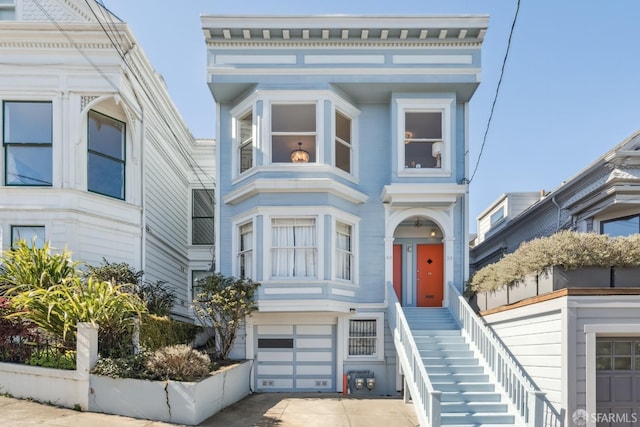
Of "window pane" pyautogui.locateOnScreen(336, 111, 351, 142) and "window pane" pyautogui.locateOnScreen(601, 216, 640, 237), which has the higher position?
"window pane" pyautogui.locateOnScreen(336, 111, 351, 142)

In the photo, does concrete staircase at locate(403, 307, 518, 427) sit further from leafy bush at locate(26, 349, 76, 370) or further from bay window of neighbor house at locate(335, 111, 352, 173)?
leafy bush at locate(26, 349, 76, 370)

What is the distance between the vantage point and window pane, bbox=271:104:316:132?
11.8 metres

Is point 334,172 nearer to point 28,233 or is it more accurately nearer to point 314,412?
point 314,412

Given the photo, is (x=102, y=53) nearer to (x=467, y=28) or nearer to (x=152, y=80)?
(x=152, y=80)

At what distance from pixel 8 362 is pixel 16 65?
757cm

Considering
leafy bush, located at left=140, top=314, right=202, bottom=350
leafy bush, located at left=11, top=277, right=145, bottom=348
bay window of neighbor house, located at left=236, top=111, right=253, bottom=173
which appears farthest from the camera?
bay window of neighbor house, located at left=236, top=111, right=253, bottom=173

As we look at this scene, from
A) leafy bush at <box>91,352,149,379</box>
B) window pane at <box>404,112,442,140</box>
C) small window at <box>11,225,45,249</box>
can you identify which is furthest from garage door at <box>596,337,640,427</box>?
small window at <box>11,225,45,249</box>

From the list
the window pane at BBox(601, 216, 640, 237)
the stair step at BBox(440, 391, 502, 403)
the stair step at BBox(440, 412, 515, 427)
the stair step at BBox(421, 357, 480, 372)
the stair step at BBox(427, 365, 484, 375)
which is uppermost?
the window pane at BBox(601, 216, 640, 237)

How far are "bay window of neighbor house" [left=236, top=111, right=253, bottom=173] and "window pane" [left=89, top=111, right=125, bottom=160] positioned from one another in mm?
3374

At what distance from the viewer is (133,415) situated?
752cm

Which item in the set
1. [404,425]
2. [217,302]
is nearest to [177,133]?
[217,302]

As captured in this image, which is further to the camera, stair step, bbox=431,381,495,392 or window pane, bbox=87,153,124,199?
window pane, bbox=87,153,124,199

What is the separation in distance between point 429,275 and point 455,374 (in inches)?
158

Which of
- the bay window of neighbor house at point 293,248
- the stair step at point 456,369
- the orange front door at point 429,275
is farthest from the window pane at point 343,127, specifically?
the stair step at point 456,369
